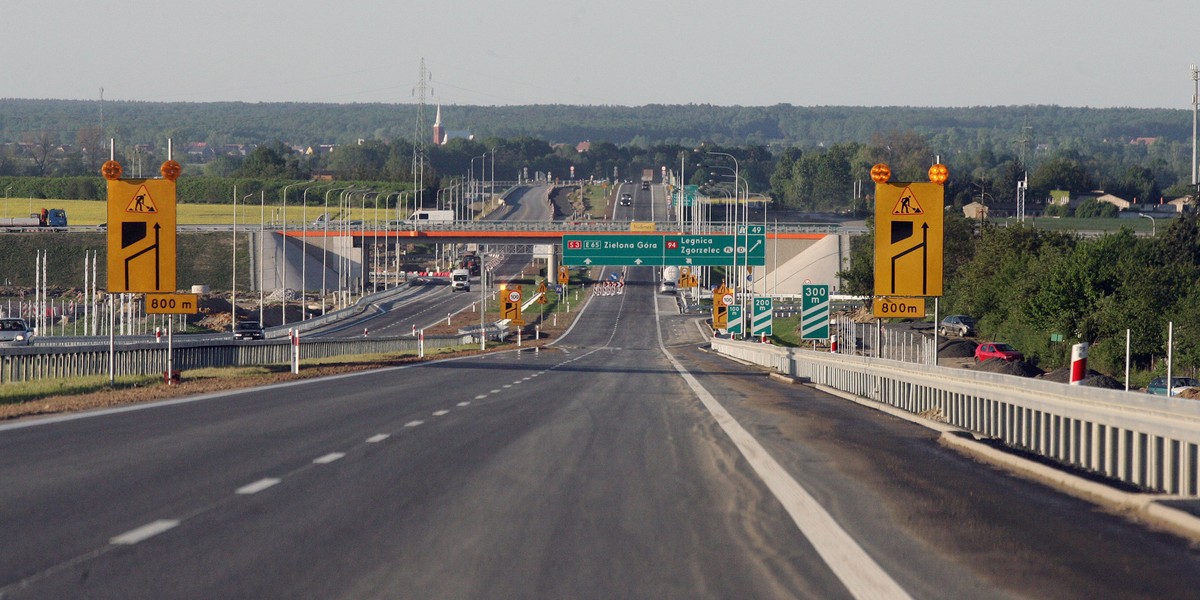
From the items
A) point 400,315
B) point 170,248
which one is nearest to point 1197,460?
point 170,248

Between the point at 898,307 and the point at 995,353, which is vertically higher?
the point at 898,307

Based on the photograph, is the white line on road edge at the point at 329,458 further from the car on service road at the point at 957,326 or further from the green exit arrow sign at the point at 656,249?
the green exit arrow sign at the point at 656,249

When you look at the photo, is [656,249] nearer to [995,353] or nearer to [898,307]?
[995,353]

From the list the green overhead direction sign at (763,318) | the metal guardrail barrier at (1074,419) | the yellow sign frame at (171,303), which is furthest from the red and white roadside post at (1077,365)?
the green overhead direction sign at (763,318)

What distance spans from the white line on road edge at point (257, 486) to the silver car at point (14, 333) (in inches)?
1947

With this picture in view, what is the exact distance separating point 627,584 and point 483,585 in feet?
2.53

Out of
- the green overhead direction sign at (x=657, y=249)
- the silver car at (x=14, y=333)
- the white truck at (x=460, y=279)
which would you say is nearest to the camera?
the silver car at (x=14, y=333)

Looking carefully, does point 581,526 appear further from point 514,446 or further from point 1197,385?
point 1197,385

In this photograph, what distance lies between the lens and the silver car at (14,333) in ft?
189

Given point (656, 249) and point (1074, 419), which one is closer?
point (1074, 419)

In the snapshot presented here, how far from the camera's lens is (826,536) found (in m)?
8.80

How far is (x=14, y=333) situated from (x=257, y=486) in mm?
54227

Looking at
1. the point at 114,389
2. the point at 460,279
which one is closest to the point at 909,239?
the point at 114,389

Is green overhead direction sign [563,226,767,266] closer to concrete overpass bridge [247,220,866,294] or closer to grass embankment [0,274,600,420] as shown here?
concrete overpass bridge [247,220,866,294]
